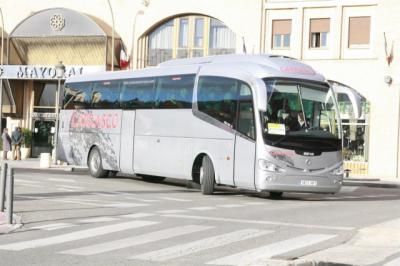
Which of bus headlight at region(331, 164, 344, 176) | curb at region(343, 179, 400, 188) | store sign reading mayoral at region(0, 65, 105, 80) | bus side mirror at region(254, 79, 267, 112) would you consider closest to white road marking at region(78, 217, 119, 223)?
bus side mirror at region(254, 79, 267, 112)

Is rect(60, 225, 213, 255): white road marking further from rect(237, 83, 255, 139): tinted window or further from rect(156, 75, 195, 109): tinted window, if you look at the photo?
rect(156, 75, 195, 109): tinted window

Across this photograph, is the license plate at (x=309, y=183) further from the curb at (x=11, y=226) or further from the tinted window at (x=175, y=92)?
the curb at (x=11, y=226)

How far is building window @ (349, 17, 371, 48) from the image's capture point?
35.7 m

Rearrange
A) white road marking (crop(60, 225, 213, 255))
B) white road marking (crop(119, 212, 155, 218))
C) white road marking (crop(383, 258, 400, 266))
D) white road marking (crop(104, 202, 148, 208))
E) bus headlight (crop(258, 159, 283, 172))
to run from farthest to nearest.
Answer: bus headlight (crop(258, 159, 283, 172)) < white road marking (crop(104, 202, 148, 208)) < white road marking (crop(119, 212, 155, 218)) < white road marking (crop(60, 225, 213, 255)) < white road marking (crop(383, 258, 400, 266))

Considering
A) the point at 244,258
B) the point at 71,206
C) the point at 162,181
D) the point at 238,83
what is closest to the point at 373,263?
the point at 244,258

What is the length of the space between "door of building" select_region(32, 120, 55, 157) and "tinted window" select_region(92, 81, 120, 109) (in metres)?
19.6

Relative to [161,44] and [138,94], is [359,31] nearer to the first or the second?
[161,44]

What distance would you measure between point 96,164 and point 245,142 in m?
8.23

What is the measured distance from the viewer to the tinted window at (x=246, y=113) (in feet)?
61.7

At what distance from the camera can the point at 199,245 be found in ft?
37.0

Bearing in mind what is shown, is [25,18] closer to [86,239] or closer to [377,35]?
[377,35]

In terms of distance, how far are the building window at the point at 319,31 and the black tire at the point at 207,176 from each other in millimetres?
18074

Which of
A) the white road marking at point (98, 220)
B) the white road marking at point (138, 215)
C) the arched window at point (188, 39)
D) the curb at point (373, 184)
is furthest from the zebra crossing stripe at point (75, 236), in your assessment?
the arched window at point (188, 39)

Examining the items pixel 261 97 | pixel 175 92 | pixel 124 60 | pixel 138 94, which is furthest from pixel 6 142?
pixel 261 97
